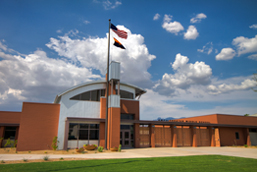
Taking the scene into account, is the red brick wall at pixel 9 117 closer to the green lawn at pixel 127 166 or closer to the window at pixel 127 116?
the window at pixel 127 116

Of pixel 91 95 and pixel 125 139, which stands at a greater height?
pixel 91 95

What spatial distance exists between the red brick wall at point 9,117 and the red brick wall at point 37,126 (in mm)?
6325

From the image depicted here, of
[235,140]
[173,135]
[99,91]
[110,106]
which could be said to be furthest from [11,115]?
[235,140]

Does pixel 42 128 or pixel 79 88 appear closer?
pixel 42 128

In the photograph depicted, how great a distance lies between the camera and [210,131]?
91.2ft

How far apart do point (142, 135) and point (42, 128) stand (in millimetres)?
12048

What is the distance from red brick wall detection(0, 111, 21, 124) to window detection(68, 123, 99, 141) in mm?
9606

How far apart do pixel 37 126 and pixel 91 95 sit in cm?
706

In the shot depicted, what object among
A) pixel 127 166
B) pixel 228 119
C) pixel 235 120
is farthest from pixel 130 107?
pixel 235 120

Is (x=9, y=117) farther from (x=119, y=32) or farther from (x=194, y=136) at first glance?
(x=194, y=136)

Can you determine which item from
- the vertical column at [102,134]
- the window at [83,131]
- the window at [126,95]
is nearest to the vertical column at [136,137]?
the vertical column at [102,134]

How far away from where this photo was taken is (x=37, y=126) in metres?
20.7

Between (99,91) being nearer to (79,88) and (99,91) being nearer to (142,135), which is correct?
(79,88)

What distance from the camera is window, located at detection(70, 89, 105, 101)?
23200 millimetres
